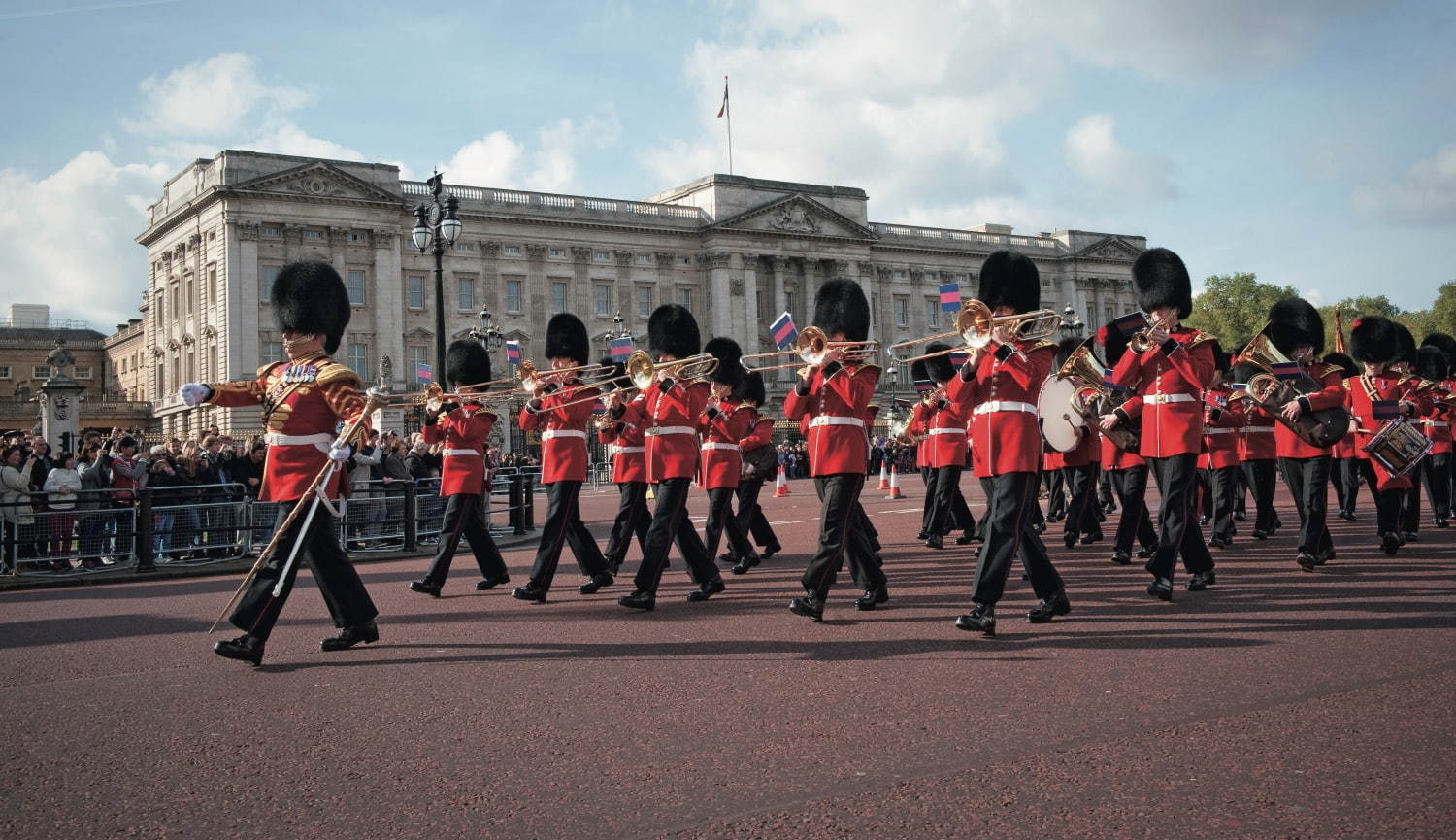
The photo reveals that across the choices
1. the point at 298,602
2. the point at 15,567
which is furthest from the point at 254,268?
the point at 298,602

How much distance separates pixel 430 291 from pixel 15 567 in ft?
155

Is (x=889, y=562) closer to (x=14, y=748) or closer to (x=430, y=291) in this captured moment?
(x=14, y=748)

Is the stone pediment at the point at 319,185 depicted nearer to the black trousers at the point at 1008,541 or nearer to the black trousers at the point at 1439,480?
the black trousers at the point at 1439,480

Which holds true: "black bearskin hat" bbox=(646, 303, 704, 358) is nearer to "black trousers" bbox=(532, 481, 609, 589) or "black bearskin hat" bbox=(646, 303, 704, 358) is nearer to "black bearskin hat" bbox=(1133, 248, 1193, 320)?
"black trousers" bbox=(532, 481, 609, 589)

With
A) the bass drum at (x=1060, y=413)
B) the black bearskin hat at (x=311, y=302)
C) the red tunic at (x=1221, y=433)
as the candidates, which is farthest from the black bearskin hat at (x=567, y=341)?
the red tunic at (x=1221, y=433)

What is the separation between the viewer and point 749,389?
12516mm

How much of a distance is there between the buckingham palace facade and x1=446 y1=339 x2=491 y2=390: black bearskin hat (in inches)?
1681

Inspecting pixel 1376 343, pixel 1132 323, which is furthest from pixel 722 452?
pixel 1376 343

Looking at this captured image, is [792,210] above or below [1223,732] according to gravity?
above

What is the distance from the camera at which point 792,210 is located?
67875mm

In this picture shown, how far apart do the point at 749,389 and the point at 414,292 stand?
161 ft

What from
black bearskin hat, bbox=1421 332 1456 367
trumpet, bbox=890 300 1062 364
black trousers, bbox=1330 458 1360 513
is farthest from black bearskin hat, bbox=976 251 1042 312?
black bearskin hat, bbox=1421 332 1456 367

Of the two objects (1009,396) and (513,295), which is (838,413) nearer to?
(1009,396)

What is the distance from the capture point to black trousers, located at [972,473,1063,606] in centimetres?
678
